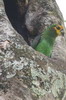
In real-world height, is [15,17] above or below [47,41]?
above

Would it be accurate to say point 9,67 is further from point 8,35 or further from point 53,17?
point 53,17

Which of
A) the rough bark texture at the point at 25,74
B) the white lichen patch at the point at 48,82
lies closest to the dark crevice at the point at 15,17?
the rough bark texture at the point at 25,74

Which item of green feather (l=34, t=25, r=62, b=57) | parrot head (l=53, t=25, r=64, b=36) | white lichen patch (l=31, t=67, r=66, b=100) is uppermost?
white lichen patch (l=31, t=67, r=66, b=100)

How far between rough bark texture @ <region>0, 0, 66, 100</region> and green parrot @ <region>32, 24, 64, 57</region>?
98 centimetres

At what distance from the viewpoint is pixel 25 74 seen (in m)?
1.39

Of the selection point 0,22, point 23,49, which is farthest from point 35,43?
point 23,49

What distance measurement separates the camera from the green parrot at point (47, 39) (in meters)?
2.62

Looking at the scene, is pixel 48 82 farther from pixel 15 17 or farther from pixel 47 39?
pixel 15 17

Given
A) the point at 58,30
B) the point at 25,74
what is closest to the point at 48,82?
the point at 25,74

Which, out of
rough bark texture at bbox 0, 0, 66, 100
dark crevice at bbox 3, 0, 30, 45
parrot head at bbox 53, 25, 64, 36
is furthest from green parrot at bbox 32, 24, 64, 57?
rough bark texture at bbox 0, 0, 66, 100

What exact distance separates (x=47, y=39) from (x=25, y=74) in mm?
1488

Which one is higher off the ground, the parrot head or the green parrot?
the parrot head

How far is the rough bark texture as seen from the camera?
132 cm

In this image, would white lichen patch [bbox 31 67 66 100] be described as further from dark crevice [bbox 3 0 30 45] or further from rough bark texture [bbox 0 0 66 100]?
dark crevice [bbox 3 0 30 45]
